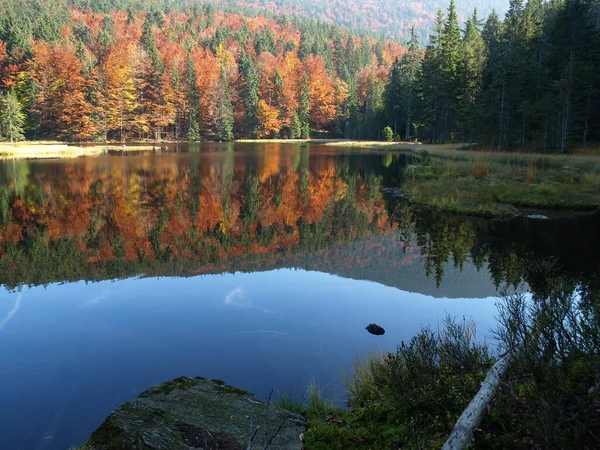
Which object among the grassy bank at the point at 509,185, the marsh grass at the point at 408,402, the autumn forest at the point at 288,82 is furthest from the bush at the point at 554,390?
the autumn forest at the point at 288,82

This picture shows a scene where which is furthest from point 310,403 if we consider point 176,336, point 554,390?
point 176,336

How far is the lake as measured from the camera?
7.66m

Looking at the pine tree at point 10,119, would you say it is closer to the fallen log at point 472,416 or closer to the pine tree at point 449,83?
the pine tree at point 449,83

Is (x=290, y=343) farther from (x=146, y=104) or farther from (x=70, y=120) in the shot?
(x=146, y=104)

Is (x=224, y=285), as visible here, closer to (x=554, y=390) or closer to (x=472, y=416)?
(x=472, y=416)

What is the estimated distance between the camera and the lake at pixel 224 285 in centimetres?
766

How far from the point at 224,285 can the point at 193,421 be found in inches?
309

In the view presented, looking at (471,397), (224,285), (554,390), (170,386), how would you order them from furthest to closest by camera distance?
(224,285) → (170,386) → (471,397) → (554,390)

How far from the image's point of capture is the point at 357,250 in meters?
16.7

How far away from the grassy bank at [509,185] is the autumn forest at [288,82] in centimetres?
816

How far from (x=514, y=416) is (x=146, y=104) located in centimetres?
10694

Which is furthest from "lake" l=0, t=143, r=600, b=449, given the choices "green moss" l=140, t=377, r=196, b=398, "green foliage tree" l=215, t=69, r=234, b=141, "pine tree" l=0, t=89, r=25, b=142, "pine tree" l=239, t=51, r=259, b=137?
"pine tree" l=239, t=51, r=259, b=137

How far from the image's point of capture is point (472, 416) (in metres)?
4.62

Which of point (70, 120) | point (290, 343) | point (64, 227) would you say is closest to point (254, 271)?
point (290, 343)
